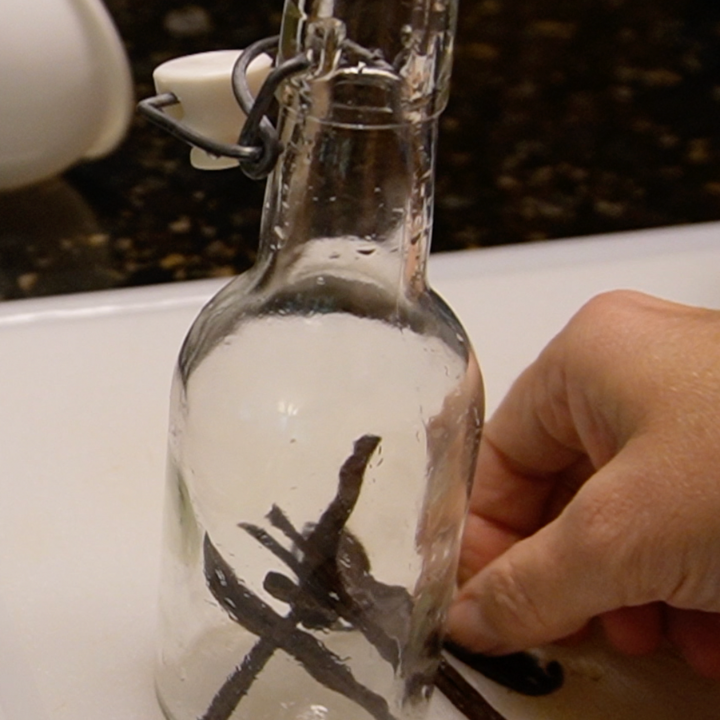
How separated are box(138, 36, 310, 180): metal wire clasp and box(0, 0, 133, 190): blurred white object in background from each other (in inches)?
13.1

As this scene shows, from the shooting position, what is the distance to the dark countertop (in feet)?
2.10

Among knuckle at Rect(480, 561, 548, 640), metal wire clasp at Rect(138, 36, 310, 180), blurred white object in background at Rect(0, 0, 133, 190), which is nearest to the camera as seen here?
metal wire clasp at Rect(138, 36, 310, 180)

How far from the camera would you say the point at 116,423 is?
47 cm

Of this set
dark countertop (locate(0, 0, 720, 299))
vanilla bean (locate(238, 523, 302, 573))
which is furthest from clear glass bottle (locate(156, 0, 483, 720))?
dark countertop (locate(0, 0, 720, 299))

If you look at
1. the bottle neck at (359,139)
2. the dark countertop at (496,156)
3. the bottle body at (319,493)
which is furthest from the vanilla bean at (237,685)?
the dark countertop at (496,156)

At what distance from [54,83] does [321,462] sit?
1.18ft

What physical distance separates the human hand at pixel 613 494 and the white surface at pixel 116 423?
30mm

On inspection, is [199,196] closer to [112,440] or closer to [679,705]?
[112,440]

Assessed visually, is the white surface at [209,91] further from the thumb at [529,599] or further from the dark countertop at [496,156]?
the dark countertop at [496,156]

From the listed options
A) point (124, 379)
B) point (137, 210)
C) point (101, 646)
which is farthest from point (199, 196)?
point (101, 646)

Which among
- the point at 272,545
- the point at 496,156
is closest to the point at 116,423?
the point at 272,545

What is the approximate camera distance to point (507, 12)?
942 millimetres

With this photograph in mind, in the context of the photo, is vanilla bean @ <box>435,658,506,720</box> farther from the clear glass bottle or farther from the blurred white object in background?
the blurred white object in background

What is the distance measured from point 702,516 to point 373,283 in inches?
4.6
